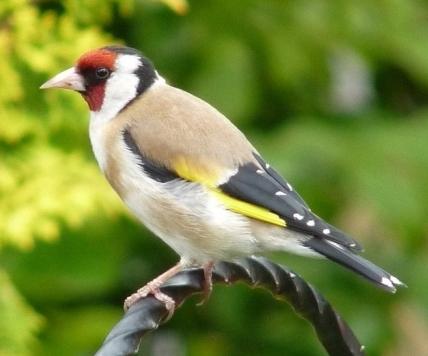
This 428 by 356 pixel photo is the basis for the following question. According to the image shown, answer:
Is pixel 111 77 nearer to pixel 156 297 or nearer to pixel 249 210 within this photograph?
pixel 249 210

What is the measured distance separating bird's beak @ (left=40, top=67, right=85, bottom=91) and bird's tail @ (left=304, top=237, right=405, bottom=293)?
2.09 ft

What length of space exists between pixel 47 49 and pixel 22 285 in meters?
0.76

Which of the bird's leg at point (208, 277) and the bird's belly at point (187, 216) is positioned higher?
the bird's belly at point (187, 216)

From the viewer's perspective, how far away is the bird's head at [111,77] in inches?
112

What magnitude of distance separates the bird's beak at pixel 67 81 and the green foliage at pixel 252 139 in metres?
0.57

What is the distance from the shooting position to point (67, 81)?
2.79 metres

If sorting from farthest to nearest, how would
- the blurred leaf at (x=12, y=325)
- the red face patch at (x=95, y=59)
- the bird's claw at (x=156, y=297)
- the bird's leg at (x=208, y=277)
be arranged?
the blurred leaf at (x=12, y=325), the red face patch at (x=95, y=59), the bird's leg at (x=208, y=277), the bird's claw at (x=156, y=297)

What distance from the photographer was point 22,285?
3789 millimetres

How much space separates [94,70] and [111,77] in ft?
0.14

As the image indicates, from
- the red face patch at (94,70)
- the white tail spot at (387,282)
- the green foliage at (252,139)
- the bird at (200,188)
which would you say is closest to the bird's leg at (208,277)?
the bird at (200,188)

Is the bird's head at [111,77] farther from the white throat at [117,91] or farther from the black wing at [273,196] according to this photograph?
the black wing at [273,196]

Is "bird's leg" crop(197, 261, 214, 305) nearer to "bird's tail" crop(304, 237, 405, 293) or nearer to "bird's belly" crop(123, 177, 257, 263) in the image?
"bird's belly" crop(123, 177, 257, 263)

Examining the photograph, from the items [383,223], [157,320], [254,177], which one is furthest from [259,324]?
[157,320]

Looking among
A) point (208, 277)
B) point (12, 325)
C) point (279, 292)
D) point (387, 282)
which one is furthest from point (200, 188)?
point (12, 325)
